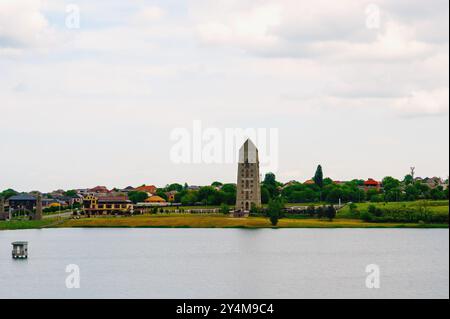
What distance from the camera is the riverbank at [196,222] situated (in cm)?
16312

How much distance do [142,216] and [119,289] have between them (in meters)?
118

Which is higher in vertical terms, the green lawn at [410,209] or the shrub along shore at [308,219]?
the green lawn at [410,209]

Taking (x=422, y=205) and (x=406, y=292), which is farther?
(x=422, y=205)

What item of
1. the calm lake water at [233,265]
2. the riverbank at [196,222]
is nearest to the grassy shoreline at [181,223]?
the riverbank at [196,222]

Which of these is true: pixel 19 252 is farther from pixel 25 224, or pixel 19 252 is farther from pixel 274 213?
Result: pixel 25 224

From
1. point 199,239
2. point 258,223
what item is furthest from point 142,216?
point 199,239

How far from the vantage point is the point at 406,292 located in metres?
72.1

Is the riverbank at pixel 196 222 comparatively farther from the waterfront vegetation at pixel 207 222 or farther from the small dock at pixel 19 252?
the small dock at pixel 19 252

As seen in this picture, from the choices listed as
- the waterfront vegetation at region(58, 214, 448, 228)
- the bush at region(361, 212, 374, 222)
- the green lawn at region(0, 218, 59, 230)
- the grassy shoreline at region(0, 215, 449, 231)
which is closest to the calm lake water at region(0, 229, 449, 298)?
the waterfront vegetation at region(58, 214, 448, 228)

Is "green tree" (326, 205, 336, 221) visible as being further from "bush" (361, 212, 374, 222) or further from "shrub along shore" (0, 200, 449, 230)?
"bush" (361, 212, 374, 222)

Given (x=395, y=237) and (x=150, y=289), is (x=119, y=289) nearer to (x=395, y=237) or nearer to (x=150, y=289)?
(x=150, y=289)

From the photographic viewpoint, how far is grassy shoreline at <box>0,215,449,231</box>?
165 metres

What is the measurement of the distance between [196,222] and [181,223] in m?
2.92

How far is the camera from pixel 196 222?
17462 cm
